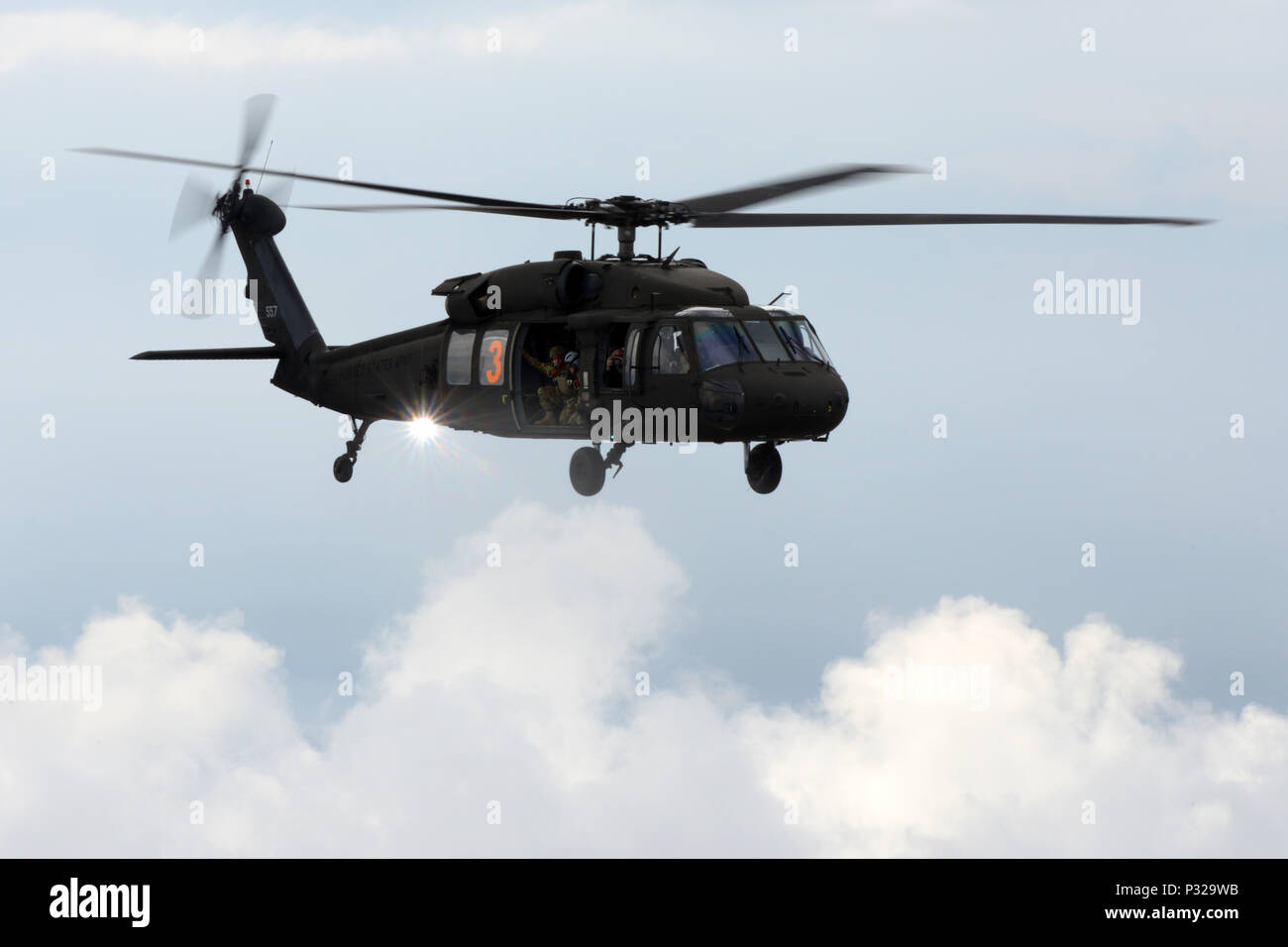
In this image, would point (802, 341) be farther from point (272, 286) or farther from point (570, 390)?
point (272, 286)

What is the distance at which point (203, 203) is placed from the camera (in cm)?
2842

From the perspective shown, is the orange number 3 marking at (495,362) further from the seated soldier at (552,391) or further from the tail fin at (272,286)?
the tail fin at (272,286)

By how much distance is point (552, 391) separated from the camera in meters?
24.4

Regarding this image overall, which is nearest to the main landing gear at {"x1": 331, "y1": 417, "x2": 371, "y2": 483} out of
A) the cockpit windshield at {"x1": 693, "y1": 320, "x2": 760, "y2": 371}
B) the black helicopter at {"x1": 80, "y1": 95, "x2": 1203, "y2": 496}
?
the black helicopter at {"x1": 80, "y1": 95, "x2": 1203, "y2": 496}

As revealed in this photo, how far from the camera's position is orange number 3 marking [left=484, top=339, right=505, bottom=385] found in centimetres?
2456

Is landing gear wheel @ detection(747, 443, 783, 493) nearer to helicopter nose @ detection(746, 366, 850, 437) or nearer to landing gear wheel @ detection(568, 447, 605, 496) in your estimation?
helicopter nose @ detection(746, 366, 850, 437)

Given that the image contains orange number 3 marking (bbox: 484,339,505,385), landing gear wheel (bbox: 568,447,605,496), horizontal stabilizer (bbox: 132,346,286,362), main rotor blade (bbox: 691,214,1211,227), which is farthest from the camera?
horizontal stabilizer (bbox: 132,346,286,362)

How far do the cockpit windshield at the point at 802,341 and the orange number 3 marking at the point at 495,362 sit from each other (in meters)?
4.53

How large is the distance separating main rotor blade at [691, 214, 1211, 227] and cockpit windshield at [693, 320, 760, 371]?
1.69 m

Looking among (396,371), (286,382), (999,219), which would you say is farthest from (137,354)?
(999,219)

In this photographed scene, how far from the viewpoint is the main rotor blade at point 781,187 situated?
858 inches

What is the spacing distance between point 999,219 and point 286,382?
14.4m

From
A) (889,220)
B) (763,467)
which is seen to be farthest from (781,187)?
(763,467)

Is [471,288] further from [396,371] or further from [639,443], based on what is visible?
[639,443]
